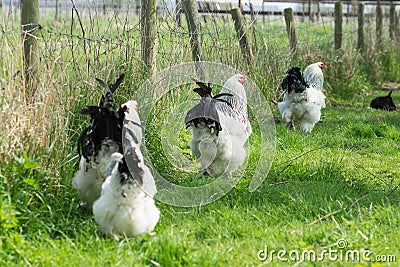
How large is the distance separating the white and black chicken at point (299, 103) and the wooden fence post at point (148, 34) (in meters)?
2.56

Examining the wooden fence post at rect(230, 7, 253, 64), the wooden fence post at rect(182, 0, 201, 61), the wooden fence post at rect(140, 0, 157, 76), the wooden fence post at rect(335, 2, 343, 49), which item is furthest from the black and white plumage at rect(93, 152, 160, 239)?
the wooden fence post at rect(335, 2, 343, 49)

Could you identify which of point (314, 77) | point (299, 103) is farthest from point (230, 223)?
point (314, 77)

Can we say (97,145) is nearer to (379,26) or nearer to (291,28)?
(291,28)

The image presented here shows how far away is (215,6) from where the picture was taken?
8.69 metres

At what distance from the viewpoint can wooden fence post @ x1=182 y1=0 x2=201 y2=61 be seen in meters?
7.23

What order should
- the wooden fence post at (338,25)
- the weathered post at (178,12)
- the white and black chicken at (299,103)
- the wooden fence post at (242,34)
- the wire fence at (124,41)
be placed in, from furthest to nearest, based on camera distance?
the wooden fence post at (338,25) → the wooden fence post at (242,34) → the white and black chicken at (299,103) → the weathered post at (178,12) → the wire fence at (124,41)

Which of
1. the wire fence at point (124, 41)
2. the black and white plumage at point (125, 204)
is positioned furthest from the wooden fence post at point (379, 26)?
the black and white plumage at point (125, 204)

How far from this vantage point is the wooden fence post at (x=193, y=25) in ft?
23.7

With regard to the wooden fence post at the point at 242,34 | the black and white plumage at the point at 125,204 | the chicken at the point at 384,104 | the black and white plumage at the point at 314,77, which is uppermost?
the wooden fence post at the point at 242,34

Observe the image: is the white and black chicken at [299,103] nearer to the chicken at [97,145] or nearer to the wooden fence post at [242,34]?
the wooden fence post at [242,34]

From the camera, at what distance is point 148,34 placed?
6.26 meters

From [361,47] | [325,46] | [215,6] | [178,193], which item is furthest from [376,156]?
[361,47]

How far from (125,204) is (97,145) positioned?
69 centimetres

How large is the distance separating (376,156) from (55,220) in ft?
13.4
